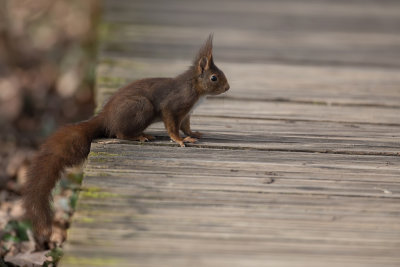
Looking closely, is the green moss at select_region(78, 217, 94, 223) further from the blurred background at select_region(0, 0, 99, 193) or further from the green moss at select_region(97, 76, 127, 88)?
the blurred background at select_region(0, 0, 99, 193)

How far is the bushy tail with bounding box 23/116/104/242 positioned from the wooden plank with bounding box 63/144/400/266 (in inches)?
5.0

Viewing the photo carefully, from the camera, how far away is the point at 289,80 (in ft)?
16.8

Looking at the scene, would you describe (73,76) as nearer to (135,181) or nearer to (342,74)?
(342,74)

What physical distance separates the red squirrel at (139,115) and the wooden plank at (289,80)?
101cm

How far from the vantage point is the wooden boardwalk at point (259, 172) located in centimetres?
237

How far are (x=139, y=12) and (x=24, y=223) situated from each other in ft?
13.6

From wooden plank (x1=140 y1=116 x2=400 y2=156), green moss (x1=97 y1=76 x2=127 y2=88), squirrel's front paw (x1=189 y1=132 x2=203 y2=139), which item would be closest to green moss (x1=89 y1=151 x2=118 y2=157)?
wooden plank (x1=140 y1=116 x2=400 y2=156)

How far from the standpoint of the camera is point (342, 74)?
532 cm

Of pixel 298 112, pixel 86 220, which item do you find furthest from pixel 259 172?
pixel 298 112

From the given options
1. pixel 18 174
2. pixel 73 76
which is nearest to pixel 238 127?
pixel 18 174

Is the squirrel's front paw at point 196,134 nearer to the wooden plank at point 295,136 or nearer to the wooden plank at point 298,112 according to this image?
the wooden plank at point 295,136

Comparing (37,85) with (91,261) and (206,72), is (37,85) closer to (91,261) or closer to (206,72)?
(206,72)

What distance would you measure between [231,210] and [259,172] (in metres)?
0.47

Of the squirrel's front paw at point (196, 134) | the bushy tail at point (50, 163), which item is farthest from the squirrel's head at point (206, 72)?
the bushy tail at point (50, 163)
